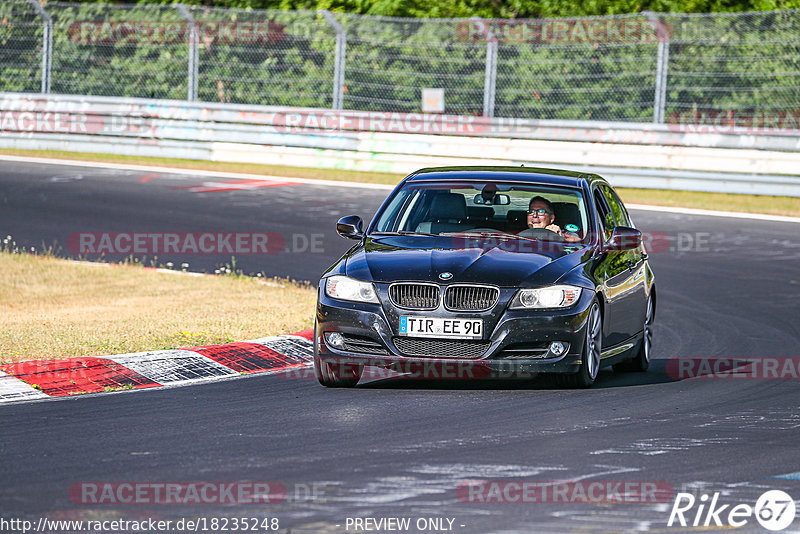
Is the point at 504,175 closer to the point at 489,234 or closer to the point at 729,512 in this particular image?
the point at 489,234

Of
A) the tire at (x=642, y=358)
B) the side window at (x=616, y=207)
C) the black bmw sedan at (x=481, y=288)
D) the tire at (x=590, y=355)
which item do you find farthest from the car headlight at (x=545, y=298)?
the side window at (x=616, y=207)

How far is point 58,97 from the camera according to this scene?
26328 mm

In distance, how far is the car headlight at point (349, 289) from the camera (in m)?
8.93

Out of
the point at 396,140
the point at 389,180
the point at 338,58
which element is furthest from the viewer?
the point at 338,58

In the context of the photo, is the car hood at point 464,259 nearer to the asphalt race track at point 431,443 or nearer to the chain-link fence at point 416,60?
the asphalt race track at point 431,443

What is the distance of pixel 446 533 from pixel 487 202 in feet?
16.5

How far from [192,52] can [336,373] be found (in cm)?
1771

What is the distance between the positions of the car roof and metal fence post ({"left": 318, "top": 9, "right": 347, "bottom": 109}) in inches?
577

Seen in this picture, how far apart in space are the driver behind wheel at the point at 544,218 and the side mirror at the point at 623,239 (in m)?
0.24

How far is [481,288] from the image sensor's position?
28.9 ft

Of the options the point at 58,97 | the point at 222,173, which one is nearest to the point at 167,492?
the point at 222,173

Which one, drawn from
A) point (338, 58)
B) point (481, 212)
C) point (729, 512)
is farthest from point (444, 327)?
point (338, 58)

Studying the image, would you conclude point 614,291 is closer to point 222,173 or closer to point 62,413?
point 62,413

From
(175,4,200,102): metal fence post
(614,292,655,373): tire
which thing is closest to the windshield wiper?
(614,292,655,373): tire
